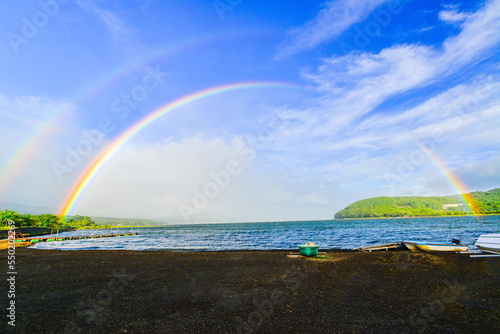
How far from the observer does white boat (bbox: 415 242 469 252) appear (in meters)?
23.2

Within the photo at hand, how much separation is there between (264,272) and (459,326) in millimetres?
9380

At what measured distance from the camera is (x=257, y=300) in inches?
359

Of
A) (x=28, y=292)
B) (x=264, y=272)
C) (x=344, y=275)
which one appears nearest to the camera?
(x=28, y=292)

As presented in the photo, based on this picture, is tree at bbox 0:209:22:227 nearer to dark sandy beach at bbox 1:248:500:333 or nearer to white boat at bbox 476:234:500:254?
dark sandy beach at bbox 1:248:500:333

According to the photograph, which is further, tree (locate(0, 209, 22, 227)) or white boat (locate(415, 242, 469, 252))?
tree (locate(0, 209, 22, 227))

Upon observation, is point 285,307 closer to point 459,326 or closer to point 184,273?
point 459,326

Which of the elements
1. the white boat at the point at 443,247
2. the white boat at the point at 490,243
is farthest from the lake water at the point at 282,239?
the white boat at the point at 490,243

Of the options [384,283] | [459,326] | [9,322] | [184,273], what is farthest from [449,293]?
[9,322]

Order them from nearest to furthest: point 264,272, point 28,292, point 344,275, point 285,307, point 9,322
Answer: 1. point 9,322
2. point 285,307
3. point 28,292
4. point 344,275
5. point 264,272

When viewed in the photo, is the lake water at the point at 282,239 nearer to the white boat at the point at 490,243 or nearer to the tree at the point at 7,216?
the white boat at the point at 490,243
